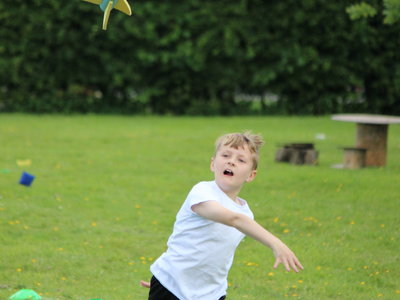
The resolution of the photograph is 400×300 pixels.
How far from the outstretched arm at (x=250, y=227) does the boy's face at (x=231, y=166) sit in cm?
22

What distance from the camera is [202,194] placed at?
360cm

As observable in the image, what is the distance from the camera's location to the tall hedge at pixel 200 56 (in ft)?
63.9

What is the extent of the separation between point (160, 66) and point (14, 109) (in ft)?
14.3

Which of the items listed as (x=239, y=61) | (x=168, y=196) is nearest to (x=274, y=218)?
(x=168, y=196)

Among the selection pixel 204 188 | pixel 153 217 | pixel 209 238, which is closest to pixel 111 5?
pixel 204 188

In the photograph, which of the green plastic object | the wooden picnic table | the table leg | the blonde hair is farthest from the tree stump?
the blonde hair

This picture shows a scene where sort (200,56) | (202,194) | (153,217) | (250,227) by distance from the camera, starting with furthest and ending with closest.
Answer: (200,56)
(153,217)
(202,194)
(250,227)

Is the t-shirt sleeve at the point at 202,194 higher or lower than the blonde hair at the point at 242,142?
lower

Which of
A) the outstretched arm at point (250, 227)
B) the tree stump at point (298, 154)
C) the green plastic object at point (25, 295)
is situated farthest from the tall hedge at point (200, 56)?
the outstretched arm at point (250, 227)

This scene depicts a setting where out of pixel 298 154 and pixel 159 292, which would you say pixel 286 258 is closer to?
pixel 159 292

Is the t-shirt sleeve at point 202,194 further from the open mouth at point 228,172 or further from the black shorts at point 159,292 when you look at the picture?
the black shorts at point 159,292

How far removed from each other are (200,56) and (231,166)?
16.1 meters

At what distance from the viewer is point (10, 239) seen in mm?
7465

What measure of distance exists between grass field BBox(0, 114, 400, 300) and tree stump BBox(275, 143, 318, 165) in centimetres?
22
